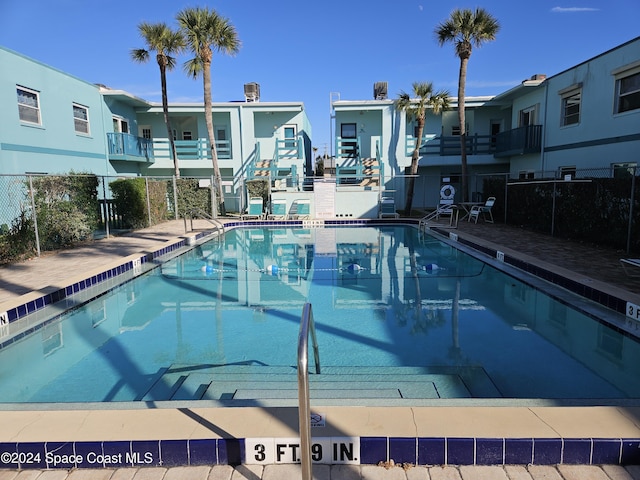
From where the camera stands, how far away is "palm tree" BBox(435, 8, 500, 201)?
52.3 ft

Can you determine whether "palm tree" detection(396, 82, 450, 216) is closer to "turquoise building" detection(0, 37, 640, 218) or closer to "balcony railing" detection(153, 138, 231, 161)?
"turquoise building" detection(0, 37, 640, 218)

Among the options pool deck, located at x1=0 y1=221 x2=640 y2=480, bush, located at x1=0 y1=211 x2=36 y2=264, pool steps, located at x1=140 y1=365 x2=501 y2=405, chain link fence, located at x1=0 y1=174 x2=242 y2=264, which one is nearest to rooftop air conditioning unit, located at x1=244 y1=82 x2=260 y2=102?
chain link fence, located at x1=0 y1=174 x2=242 y2=264

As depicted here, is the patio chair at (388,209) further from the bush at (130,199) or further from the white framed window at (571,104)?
the bush at (130,199)

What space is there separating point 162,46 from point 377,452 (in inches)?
747

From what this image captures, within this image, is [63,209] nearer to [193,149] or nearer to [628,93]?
[193,149]

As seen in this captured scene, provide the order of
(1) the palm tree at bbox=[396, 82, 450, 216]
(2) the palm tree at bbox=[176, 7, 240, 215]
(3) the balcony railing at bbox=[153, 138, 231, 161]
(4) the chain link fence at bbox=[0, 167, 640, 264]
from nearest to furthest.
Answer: (4) the chain link fence at bbox=[0, 167, 640, 264]
(2) the palm tree at bbox=[176, 7, 240, 215]
(1) the palm tree at bbox=[396, 82, 450, 216]
(3) the balcony railing at bbox=[153, 138, 231, 161]

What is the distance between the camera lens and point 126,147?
18.4 m

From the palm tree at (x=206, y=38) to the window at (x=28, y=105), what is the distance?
6010 mm

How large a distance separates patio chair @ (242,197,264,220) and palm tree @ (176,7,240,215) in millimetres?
2634

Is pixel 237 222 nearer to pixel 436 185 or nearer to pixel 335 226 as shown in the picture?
pixel 335 226

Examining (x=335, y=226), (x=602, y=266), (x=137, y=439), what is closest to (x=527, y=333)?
(x=602, y=266)

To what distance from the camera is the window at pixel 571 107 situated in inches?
592

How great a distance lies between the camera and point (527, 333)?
5098mm

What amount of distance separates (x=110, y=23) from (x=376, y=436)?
17119 mm
